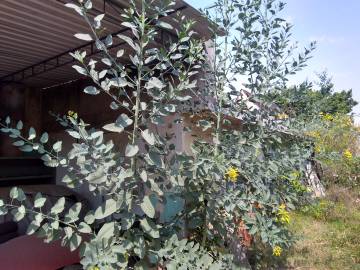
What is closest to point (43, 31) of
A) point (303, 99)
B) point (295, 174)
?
point (303, 99)

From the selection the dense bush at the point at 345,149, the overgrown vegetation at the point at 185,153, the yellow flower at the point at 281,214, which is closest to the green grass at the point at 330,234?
the yellow flower at the point at 281,214

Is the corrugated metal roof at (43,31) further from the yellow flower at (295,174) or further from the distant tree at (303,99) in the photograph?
the yellow flower at (295,174)

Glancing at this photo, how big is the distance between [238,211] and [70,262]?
2.10 m

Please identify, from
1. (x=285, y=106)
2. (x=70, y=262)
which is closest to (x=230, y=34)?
(x=285, y=106)

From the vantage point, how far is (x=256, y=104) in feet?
10.1

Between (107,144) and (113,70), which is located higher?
(113,70)

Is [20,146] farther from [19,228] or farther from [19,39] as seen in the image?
[19,39]

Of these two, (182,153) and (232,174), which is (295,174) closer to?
→ (232,174)

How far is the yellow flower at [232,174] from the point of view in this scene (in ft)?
8.55

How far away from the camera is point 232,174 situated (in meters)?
2.63

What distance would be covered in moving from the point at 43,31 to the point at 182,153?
11.4ft

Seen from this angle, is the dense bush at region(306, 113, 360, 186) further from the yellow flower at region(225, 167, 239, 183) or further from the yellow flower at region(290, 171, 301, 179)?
the yellow flower at region(225, 167, 239, 183)

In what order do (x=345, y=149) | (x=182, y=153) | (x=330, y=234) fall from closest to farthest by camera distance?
(x=182, y=153)
(x=330, y=234)
(x=345, y=149)

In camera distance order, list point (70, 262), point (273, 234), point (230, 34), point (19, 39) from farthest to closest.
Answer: point (19, 39) < point (70, 262) < point (230, 34) < point (273, 234)
